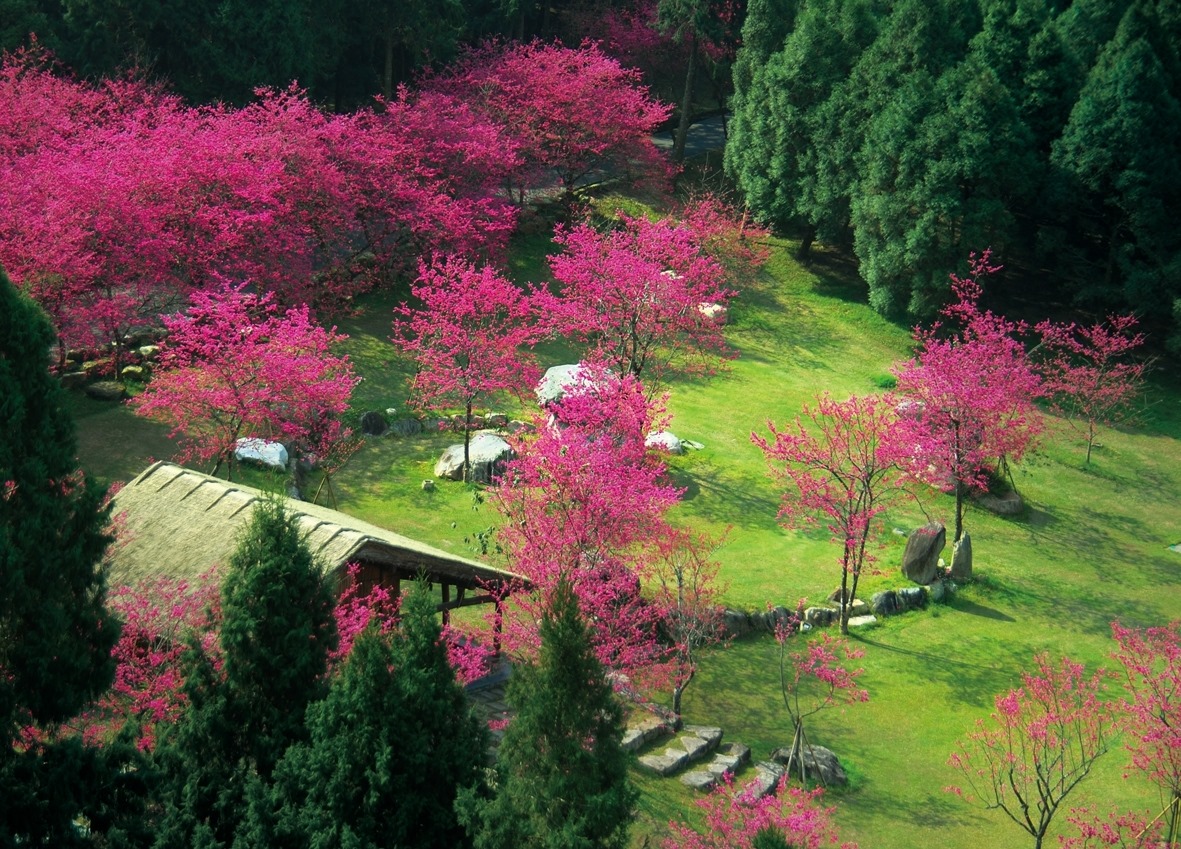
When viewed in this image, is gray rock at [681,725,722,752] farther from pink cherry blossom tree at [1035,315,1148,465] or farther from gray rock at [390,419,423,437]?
pink cherry blossom tree at [1035,315,1148,465]

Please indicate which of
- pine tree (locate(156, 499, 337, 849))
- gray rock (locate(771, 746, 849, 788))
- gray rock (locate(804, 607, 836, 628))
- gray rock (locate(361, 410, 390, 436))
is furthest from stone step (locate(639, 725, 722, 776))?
gray rock (locate(361, 410, 390, 436))

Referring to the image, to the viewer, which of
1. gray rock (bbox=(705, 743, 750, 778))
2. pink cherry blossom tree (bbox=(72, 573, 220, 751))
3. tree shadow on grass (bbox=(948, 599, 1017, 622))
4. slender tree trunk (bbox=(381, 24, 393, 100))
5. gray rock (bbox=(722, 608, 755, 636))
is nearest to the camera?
pink cherry blossom tree (bbox=(72, 573, 220, 751))

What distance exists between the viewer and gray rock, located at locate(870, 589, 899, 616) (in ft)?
74.3

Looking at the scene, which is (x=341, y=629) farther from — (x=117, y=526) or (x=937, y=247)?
(x=937, y=247)

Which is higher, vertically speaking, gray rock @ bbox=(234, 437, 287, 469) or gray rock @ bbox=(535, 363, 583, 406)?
gray rock @ bbox=(535, 363, 583, 406)

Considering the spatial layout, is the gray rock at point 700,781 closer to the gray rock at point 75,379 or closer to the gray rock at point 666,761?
the gray rock at point 666,761

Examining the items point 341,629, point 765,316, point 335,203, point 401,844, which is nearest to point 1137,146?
point 765,316

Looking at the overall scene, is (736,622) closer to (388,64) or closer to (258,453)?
(258,453)

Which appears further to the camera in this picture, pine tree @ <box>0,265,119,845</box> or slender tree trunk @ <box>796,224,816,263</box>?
slender tree trunk @ <box>796,224,816,263</box>

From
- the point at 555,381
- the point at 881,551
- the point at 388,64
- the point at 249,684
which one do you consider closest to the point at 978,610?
the point at 881,551

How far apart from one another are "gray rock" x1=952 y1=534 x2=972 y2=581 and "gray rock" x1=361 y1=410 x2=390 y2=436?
Result: 11.3 meters

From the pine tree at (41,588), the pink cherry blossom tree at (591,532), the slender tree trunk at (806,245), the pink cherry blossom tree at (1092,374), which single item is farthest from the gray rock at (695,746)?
the slender tree trunk at (806,245)

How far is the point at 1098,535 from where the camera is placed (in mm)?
26125

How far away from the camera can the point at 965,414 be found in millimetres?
24406
